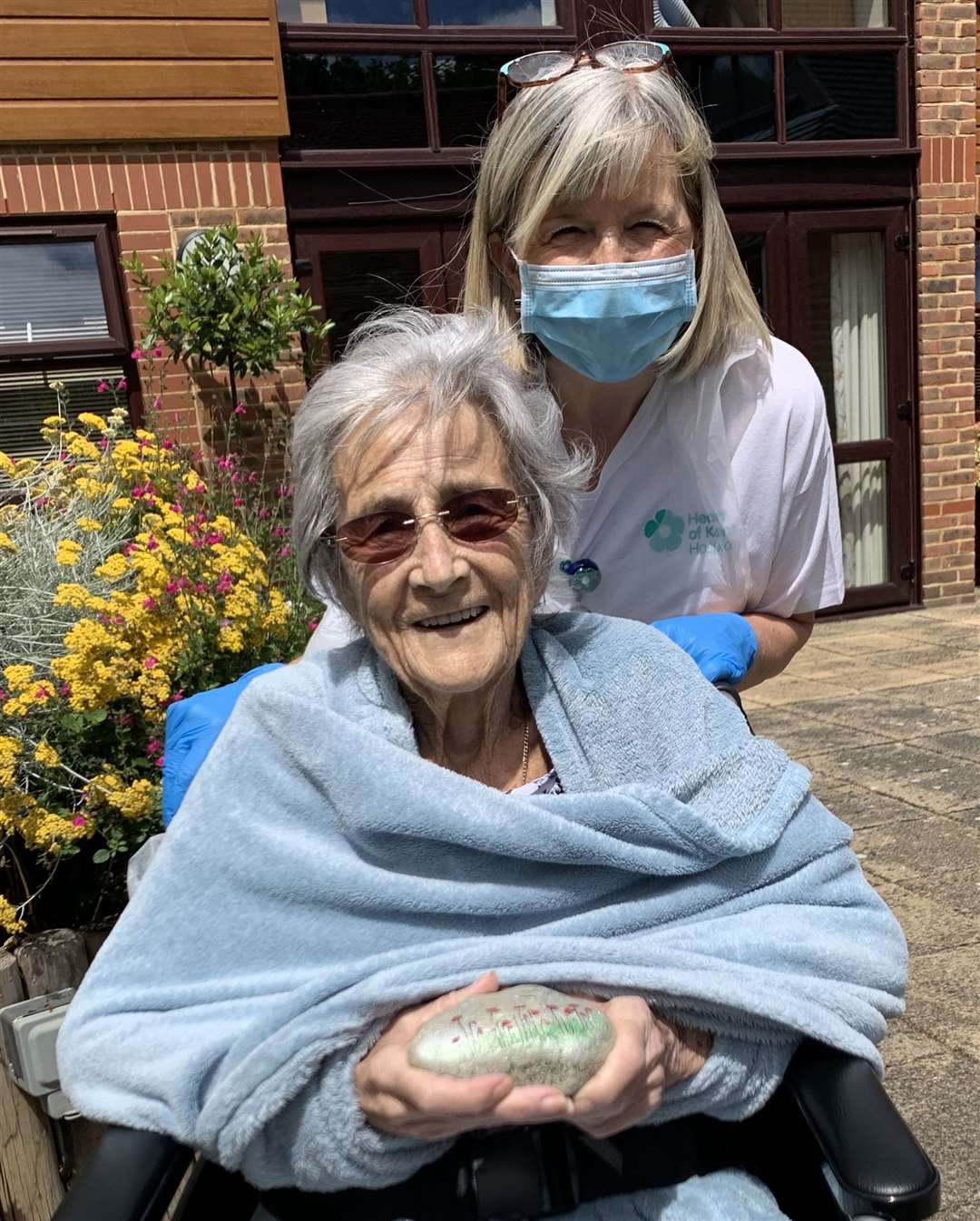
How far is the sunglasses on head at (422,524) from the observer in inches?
62.6

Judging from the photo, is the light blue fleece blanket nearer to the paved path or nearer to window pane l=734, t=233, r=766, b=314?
the paved path

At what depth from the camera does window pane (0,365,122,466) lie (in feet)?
18.7

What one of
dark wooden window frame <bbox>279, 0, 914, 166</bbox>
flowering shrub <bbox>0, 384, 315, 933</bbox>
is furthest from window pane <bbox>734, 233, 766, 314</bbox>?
flowering shrub <bbox>0, 384, 315, 933</bbox>

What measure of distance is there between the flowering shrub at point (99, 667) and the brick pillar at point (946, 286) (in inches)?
219

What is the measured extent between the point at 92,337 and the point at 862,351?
4.98 metres

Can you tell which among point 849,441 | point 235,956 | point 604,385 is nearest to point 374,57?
point 849,441

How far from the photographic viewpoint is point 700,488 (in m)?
2.01

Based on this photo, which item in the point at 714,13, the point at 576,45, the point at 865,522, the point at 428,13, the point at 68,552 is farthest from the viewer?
the point at 865,522

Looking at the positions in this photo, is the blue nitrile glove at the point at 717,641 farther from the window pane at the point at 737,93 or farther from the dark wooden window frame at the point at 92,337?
the window pane at the point at 737,93

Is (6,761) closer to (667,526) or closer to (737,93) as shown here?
(667,526)

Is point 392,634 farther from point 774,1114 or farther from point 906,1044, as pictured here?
point 906,1044

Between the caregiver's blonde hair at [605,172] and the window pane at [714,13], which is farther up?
the window pane at [714,13]

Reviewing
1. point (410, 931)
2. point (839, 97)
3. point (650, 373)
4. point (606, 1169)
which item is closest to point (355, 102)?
point (839, 97)

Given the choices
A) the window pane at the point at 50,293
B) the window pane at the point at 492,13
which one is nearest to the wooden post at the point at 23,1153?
the window pane at the point at 50,293
